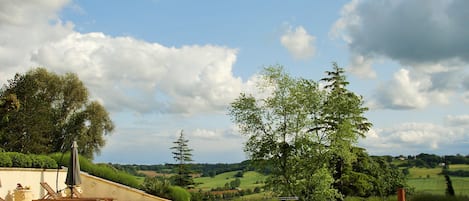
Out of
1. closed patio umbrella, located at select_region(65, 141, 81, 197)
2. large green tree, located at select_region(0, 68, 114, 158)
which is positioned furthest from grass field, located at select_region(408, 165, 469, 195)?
large green tree, located at select_region(0, 68, 114, 158)

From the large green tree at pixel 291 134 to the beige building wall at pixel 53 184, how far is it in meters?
6.16

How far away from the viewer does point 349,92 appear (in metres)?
35.2

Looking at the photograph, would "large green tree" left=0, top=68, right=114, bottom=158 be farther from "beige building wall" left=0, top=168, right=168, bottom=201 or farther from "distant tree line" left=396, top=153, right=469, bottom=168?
Result: "distant tree line" left=396, top=153, right=469, bottom=168

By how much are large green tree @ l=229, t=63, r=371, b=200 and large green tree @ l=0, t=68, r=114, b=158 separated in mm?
13615

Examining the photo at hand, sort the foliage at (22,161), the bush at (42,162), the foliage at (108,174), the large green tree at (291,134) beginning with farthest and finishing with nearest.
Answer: the large green tree at (291,134) → the foliage at (108,174) → the bush at (42,162) → the foliage at (22,161)

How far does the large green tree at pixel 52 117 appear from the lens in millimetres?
35656

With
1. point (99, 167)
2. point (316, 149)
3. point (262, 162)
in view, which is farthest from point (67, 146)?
point (316, 149)

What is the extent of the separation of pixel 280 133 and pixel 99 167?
337 inches

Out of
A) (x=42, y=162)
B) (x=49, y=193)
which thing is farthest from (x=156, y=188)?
(x=49, y=193)

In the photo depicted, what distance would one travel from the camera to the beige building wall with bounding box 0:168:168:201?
16.2 meters

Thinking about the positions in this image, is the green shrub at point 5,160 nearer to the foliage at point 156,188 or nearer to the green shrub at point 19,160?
the green shrub at point 19,160

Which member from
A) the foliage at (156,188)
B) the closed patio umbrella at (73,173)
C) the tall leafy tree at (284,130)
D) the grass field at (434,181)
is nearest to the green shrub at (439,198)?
the grass field at (434,181)

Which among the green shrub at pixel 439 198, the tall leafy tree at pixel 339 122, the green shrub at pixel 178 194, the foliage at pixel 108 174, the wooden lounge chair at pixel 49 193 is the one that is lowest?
the green shrub at pixel 178 194

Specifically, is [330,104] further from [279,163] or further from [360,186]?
[360,186]
